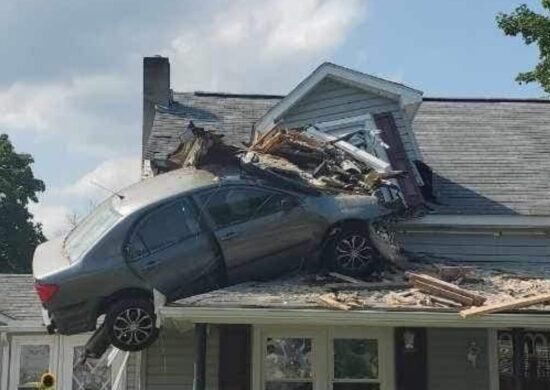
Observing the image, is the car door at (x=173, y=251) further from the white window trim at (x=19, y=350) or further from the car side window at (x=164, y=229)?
the white window trim at (x=19, y=350)

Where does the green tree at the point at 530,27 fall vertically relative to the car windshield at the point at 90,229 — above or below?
above

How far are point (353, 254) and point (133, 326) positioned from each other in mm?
3042

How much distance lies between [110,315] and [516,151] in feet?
26.5

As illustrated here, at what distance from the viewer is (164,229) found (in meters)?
10.9

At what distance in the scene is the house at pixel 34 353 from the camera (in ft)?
56.9

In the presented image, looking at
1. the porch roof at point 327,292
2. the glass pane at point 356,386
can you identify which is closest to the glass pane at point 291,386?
the glass pane at point 356,386

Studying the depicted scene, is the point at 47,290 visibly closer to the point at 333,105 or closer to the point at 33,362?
the point at 333,105

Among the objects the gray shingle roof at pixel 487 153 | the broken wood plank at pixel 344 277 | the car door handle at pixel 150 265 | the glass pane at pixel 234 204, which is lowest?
the broken wood plank at pixel 344 277

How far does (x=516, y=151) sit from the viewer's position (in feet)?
49.1

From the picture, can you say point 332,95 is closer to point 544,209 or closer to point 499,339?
point 544,209

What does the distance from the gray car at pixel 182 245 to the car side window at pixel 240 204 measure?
1 centimetres

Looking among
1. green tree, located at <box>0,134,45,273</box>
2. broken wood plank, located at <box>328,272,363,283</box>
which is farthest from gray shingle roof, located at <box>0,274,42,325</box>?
green tree, located at <box>0,134,45,273</box>

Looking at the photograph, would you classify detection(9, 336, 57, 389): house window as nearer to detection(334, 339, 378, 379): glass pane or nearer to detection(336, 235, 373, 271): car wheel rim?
detection(334, 339, 378, 379): glass pane

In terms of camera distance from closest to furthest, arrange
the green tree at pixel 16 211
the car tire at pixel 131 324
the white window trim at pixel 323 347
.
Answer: the car tire at pixel 131 324, the white window trim at pixel 323 347, the green tree at pixel 16 211
